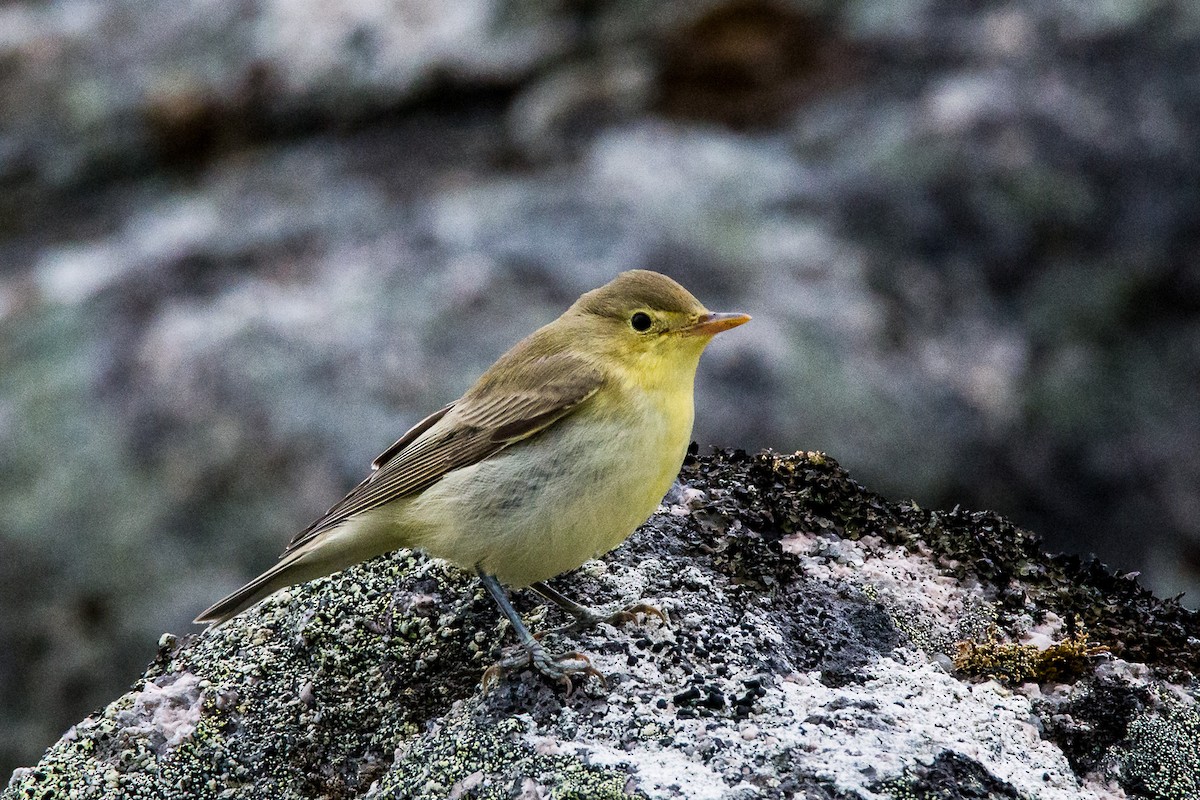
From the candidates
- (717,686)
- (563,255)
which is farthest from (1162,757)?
(563,255)

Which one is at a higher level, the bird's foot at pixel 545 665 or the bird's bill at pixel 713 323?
the bird's bill at pixel 713 323

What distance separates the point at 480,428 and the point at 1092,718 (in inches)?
91.6

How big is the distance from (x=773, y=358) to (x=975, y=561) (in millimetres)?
3737

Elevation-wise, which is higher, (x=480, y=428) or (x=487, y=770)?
(x=480, y=428)

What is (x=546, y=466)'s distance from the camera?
15.3ft

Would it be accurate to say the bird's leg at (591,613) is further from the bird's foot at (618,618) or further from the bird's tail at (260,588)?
the bird's tail at (260,588)

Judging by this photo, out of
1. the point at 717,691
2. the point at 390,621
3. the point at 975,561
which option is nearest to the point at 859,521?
the point at 975,561

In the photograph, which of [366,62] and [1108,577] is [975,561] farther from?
[366,62]

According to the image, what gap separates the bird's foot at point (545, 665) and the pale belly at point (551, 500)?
0.45 metres

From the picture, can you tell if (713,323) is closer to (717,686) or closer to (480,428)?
(480,428)

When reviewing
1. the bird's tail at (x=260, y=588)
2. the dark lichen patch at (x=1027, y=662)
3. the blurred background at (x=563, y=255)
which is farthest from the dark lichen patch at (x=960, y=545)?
the blurred background at (x=563, y=255)

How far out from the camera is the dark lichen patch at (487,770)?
11.8 ft

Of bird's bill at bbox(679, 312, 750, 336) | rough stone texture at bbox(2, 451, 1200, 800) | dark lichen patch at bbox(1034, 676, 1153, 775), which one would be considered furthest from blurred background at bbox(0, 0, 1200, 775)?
dark lichen patch at bbox(1034, 676, 1153, 775)

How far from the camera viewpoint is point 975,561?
187 inches
